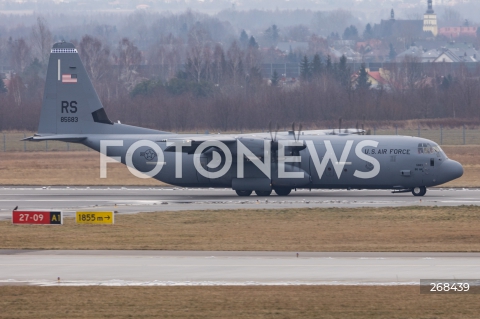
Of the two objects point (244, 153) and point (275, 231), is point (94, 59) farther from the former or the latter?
point (275, 231)

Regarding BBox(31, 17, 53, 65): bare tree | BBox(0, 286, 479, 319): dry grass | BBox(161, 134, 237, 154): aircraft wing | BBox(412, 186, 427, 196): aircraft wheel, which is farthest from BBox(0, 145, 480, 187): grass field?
BBox(31, 17, 53, 65): bare tree

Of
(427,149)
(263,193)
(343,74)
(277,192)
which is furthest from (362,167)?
(343,74)

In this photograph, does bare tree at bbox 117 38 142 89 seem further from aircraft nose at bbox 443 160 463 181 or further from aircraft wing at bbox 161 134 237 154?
aircraft nose at bbox 443 160 463 181

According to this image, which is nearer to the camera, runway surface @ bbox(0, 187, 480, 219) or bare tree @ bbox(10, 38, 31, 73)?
runway surface @ bbox(0, 187, 480, 219)

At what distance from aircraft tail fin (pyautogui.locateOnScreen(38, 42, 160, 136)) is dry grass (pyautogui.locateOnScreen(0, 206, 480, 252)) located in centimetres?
1055

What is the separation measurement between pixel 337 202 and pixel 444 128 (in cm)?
4709

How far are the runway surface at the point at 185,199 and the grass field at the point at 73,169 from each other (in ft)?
13.6

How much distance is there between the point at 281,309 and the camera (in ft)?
60.9

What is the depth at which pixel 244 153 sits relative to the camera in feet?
140

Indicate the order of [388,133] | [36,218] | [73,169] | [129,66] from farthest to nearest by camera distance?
[129,66]
[388,133]
[73,169]
[36,218]

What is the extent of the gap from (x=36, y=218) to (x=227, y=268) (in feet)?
41.8

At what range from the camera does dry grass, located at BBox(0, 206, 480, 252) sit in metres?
27.3

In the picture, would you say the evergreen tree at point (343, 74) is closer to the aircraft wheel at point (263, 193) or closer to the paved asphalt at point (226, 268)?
the aircraft wheel at point (263, 193)

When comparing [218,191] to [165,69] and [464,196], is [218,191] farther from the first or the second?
[165,69]
